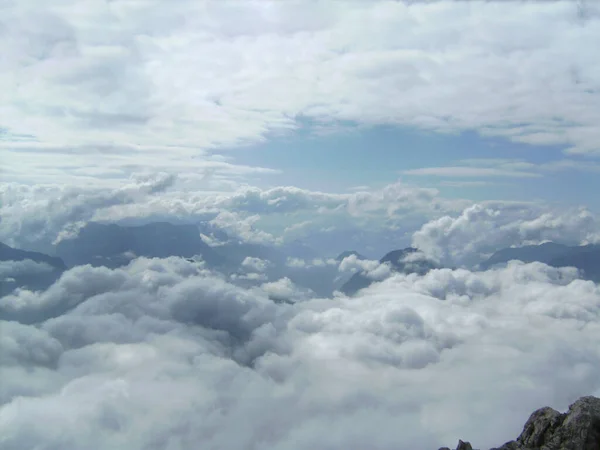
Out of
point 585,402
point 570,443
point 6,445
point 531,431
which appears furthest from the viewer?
point 6,445

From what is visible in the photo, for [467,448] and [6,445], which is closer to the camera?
[467,448]

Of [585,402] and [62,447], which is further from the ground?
[585,402]

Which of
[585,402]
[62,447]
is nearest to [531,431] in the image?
[585,402]

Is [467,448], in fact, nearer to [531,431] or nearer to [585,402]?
[531,431]

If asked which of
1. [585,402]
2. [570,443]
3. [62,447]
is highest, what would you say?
[585,402]

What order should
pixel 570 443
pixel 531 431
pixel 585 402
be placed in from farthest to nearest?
pixel 531 431, pixel 585 402, pixel 570 443
